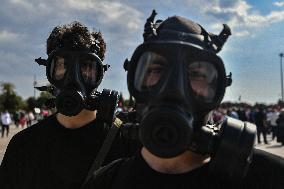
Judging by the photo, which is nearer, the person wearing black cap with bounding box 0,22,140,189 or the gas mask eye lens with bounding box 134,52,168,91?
the gas mask eye lens with bounding box 134,52,168,91

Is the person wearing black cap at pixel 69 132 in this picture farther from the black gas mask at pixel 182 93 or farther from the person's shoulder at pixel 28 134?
the black gas mask at pixel 182 93

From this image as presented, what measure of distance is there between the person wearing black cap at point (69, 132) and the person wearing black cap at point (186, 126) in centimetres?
91

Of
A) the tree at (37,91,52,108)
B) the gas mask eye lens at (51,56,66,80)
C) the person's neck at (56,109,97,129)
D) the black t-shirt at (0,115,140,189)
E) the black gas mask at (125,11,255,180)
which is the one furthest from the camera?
the tree at (37,91,52,108)

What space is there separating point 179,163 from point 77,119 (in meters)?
1.37

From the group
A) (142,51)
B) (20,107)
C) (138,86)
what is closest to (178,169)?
(138,86)

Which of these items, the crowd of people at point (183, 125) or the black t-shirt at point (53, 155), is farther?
the black t-shirt at point (53, 155)

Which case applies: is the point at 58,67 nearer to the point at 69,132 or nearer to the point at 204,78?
the point at 69,132

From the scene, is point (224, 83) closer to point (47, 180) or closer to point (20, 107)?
point (47, 180)

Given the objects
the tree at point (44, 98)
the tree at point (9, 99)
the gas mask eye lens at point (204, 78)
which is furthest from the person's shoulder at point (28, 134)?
the tree at point (9, 99)

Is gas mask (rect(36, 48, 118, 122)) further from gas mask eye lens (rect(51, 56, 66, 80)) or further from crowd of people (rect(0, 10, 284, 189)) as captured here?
crowd of people (rect(0, 10, 284, 189))

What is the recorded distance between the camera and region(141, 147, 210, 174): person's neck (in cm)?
199

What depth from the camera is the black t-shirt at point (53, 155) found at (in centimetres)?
300

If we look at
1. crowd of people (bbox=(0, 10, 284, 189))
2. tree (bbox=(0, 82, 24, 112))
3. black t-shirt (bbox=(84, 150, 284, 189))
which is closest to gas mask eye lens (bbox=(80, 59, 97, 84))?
crowd of people (bbox=(0, 10, 284, 189))

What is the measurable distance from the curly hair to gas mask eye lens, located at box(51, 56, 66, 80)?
0.10 meters
